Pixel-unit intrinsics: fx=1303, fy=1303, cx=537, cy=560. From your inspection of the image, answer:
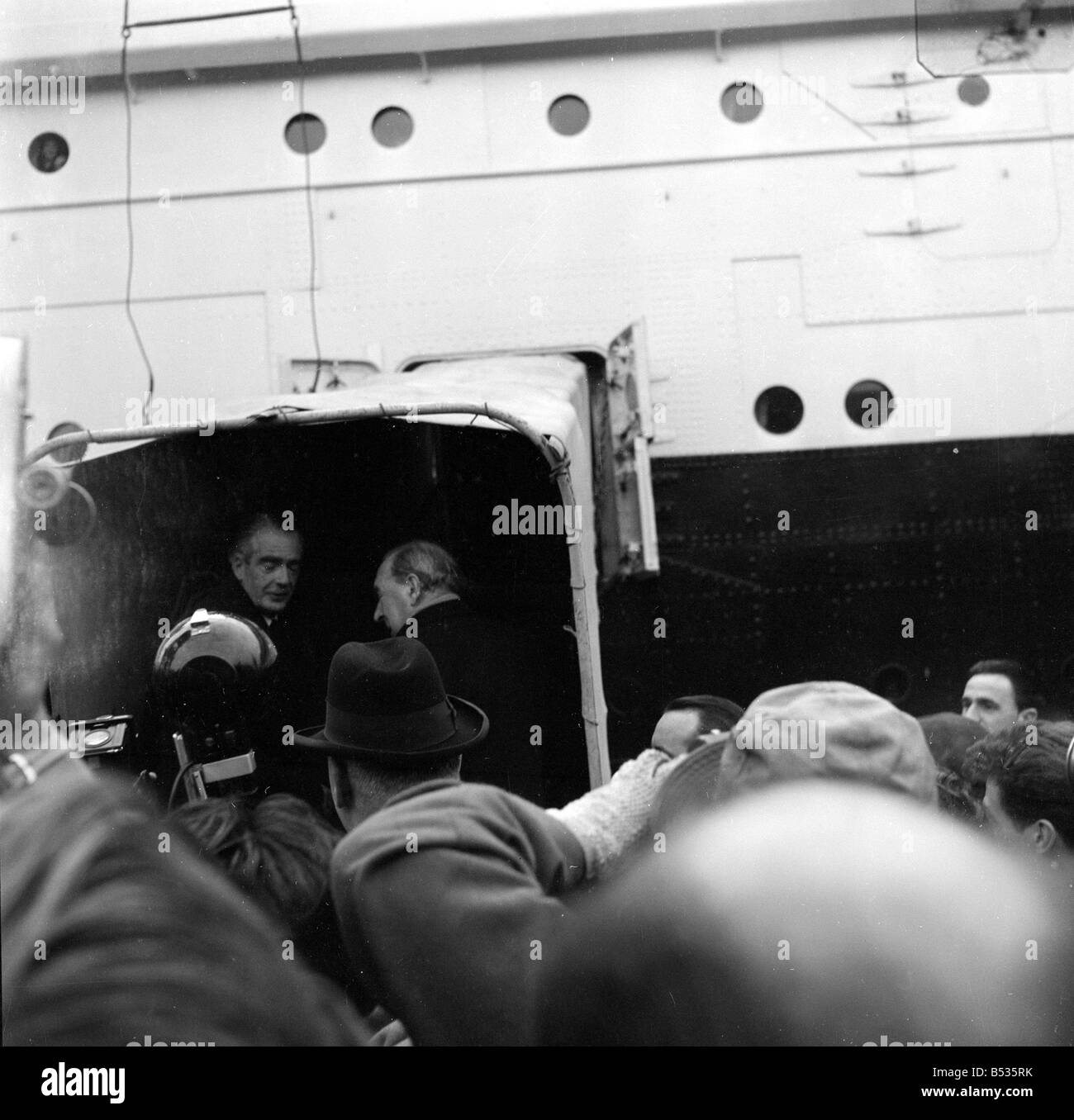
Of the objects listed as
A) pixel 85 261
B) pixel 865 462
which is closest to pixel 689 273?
pixel 865 462

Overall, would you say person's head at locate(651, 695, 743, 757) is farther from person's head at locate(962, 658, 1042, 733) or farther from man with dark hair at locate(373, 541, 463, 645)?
person's head at locate(962, 658, 1042, 733)

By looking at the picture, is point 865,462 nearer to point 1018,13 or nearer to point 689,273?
point 689,273

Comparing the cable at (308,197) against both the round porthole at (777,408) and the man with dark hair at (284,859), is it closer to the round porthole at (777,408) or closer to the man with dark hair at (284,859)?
the round porthole at (777,408)

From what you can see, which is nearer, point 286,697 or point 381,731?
point 381,731

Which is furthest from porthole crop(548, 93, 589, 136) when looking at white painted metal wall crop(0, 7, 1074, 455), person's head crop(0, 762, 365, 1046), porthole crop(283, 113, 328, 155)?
person's head crop(0, 762, 365, 1046)

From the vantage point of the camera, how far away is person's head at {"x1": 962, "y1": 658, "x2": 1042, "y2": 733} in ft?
14.0

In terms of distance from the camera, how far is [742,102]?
5348mm

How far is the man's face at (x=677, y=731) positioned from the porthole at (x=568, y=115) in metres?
2.74

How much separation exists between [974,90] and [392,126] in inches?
94.6

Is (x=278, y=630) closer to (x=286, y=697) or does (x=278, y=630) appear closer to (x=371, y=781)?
(x=286, y=697)

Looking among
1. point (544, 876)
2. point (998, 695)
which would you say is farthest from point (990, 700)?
point (544, 876)

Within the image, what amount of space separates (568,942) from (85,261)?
11.8 feet

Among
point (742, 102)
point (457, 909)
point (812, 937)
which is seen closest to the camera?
point (457, 909)
